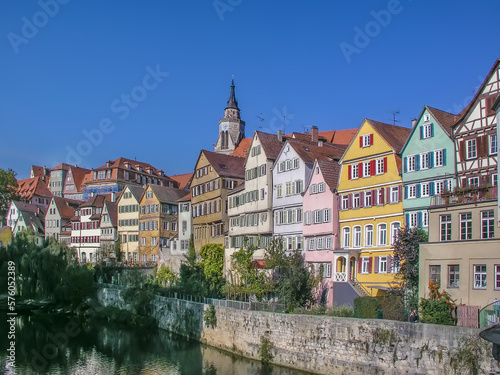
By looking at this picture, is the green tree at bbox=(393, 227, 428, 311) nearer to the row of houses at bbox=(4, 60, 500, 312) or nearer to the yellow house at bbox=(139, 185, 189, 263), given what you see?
the row of houses at bbox=(4, 60, 500, 312)

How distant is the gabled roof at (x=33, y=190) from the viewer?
396 ft

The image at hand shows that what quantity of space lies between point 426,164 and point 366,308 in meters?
10.3

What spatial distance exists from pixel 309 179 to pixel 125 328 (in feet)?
60.5

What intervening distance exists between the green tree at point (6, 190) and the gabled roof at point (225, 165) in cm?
6339

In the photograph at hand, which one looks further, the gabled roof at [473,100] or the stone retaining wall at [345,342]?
the gabled roof at [473,100]

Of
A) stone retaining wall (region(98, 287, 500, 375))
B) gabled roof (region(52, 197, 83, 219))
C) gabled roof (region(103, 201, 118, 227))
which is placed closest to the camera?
stone retaining wall (region(98, 287, 500, 375))

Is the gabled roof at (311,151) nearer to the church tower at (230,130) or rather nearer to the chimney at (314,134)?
the chimney at (314,134)

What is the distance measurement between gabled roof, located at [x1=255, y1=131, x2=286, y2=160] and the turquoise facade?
14.5 metres

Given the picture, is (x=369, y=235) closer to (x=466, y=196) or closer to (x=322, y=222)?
(x=322, y=222)

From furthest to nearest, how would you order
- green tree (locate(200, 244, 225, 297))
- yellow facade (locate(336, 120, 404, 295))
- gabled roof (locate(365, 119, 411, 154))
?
green tree (locate(200, 244, 225, 297))
gabled roof (locate(365, 119, 411, 154))
yellow facade (locate(336, 120, 404, 295))

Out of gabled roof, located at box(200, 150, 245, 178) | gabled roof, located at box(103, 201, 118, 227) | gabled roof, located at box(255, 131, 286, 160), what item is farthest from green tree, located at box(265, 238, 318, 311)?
gabled roof, located at box(103, 201, 118, 227)

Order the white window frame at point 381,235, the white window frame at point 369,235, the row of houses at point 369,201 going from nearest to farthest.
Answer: the row of houses at point 369,201, the white window frame at point 381,235, the white window frame at point 369,235

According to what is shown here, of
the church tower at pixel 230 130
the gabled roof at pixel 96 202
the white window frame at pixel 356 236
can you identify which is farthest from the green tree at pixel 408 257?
the church tower at pixel 230 130

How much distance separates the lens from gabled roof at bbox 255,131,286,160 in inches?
1981
